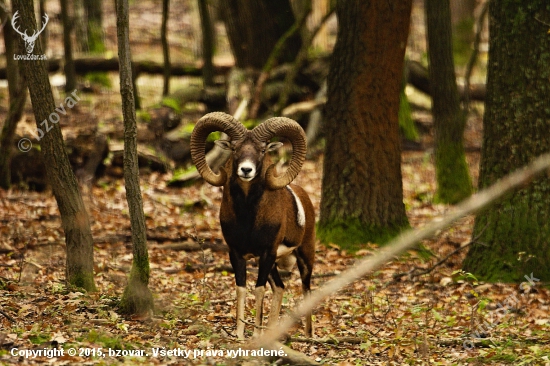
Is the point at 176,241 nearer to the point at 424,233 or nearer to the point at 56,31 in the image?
the point at 424,233

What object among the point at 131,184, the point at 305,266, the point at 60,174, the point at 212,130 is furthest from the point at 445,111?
the point at 60,174

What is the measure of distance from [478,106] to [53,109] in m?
22.1

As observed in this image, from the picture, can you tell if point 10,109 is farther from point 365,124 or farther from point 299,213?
point 299,213

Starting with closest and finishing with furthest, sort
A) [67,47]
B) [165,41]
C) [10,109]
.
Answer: [10,109] → [67,47] → [165,41]

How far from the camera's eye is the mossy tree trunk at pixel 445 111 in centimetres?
1595

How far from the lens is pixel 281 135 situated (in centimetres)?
877

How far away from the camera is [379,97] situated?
12.6m

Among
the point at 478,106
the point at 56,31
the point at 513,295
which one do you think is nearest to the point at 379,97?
the point at 513,295

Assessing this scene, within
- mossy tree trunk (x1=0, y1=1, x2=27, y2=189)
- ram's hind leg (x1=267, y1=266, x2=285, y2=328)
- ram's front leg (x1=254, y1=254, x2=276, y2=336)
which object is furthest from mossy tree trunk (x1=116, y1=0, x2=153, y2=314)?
mossy tree trunk (x1=0, y1=1, x2=27, y2=189)

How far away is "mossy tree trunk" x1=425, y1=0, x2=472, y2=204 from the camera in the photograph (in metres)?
15.9

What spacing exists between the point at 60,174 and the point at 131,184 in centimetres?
101

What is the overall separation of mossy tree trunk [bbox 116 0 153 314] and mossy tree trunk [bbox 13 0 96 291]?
2.77 ft

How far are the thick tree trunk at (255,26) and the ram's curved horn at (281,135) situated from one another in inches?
496

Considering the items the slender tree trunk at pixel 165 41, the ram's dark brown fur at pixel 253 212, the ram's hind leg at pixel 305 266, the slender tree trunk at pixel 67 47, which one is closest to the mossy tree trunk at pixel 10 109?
the slender tree trunk at pixel 67 47
